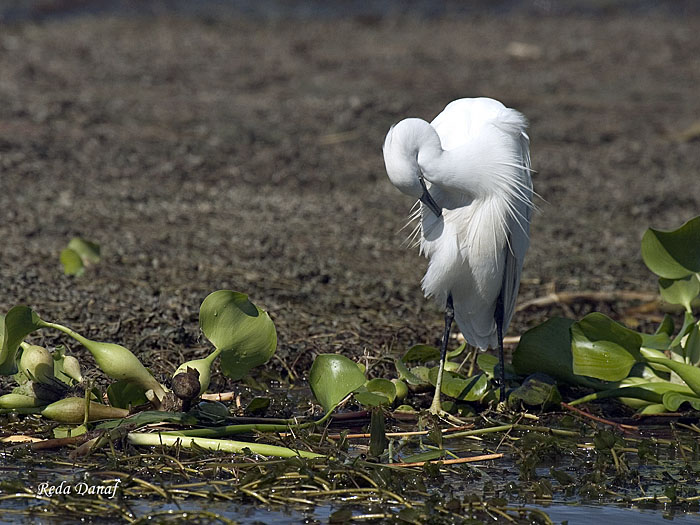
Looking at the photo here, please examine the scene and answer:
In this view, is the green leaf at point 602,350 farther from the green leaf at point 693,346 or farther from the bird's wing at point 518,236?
the bird's wing at point 518,236

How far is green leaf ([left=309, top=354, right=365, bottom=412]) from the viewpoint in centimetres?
371

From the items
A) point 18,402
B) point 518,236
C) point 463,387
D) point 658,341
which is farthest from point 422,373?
point 18,402

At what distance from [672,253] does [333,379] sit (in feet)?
5.46

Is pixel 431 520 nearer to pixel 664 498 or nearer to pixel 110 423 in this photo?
pixel 664 498

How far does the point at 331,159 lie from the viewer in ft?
28.6

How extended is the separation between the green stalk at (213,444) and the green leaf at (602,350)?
4.22 feet

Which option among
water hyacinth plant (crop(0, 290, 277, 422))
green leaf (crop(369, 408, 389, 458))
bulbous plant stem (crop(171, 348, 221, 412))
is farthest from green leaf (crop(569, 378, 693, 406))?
bulbous plant stem (crop(171, 348, 221, 412))

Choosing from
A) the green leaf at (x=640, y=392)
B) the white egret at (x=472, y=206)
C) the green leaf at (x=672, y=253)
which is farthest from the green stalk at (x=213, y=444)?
the green leaf at (x=672, y=253)

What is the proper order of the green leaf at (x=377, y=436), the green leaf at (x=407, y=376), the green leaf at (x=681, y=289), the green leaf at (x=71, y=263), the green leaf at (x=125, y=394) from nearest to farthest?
1. the green leaf at (x=377, y=436)
2. the green leaf at (x=125, y=394)
3. the green leaf at (x=407, y=376)
4. the green leaf at (x=681, y=289)
5. the green leaf at (x=71, y=263)

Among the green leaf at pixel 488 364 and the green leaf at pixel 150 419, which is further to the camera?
the green leaf at pixel 488 364

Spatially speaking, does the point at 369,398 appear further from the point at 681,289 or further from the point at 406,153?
the point at 681,289

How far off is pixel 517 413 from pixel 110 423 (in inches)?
64.3

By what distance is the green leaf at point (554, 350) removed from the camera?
419cm

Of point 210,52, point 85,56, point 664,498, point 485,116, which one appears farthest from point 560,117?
point 664,498
